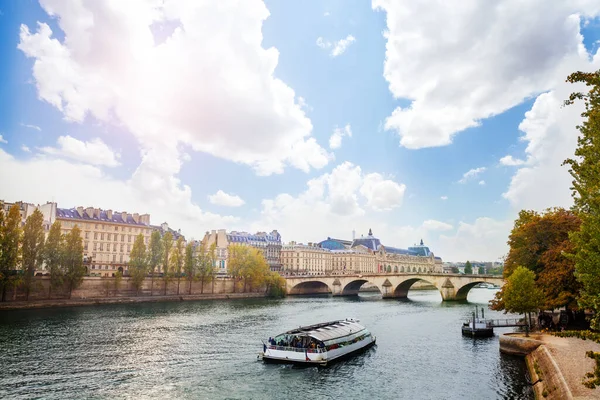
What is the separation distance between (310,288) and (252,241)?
48.4m

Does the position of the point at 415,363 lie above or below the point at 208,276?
below

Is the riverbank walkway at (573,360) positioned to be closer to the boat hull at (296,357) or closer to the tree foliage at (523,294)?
the tree foliage at (523,294)

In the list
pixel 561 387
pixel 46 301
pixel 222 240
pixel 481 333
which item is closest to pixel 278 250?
pixel 222 240

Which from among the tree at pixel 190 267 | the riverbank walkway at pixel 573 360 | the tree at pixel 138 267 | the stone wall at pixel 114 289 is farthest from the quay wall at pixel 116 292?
the riverbank walkway at pixel 573 360

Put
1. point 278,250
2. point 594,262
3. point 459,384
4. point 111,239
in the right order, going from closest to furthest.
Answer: point 594,262
point 459,384
point 111,239
point 278,250

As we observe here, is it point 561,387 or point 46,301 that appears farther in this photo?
point 46,301

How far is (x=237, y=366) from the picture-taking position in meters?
33.5

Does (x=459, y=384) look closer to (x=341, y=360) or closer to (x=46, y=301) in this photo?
(x=341, y=360)

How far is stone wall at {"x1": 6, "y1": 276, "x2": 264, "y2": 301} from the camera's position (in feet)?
231

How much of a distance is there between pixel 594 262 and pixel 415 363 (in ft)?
72.0

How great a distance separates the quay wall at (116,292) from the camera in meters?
67.9

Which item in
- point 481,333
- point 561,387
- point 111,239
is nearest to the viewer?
point 561,387

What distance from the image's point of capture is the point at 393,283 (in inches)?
4365

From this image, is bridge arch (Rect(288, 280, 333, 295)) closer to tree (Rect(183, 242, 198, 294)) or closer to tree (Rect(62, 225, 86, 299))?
tree (Rect(183, 242, 198, 294))
